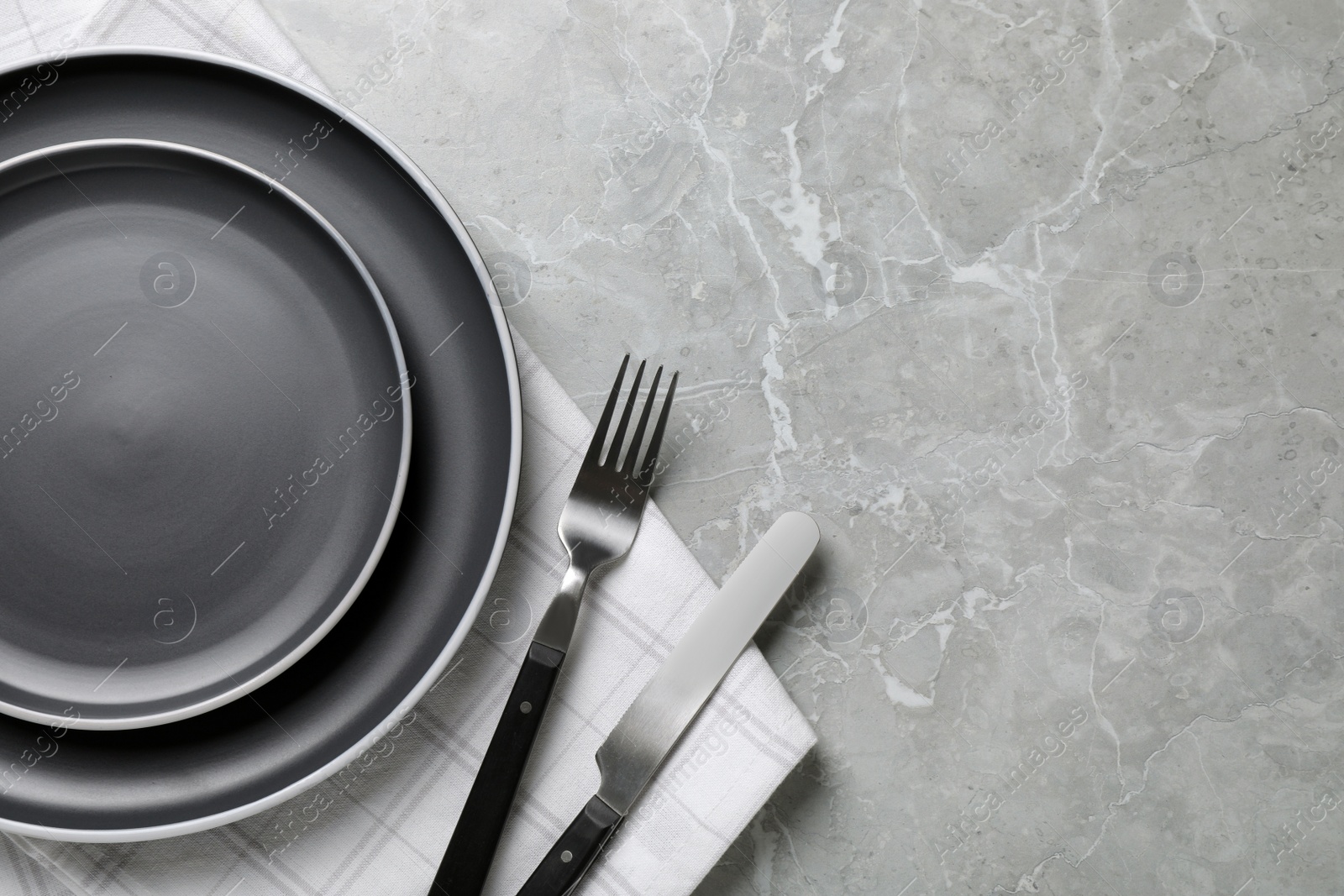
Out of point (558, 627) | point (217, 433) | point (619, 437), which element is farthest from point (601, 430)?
point (217, 433)

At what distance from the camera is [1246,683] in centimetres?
76

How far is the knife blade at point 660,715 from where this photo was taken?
636 mm

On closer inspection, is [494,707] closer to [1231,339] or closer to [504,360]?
[504,360]

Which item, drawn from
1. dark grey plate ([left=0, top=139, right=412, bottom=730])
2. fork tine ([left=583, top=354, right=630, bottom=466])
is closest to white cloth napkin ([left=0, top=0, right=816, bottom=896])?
fork tine ([left=583, top=354, right=630, bottom=466])

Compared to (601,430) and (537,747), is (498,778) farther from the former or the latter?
(601,430)

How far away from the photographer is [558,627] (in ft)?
2.11

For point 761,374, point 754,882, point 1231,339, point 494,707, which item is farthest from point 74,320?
point 1231,339

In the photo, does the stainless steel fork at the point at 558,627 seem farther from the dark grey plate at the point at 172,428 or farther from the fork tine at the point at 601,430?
the dark grey plate at the point at 172,428

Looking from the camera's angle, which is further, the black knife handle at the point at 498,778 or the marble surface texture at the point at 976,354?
the marble surface texture at the point at 976,354

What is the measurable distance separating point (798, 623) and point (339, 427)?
402 millimetres

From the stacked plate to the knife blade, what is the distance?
17 cm

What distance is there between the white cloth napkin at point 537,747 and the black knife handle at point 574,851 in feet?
0.07

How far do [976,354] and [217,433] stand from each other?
608 millimetres

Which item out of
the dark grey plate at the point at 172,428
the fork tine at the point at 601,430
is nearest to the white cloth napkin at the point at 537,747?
the fork tine at the point at 601,430
